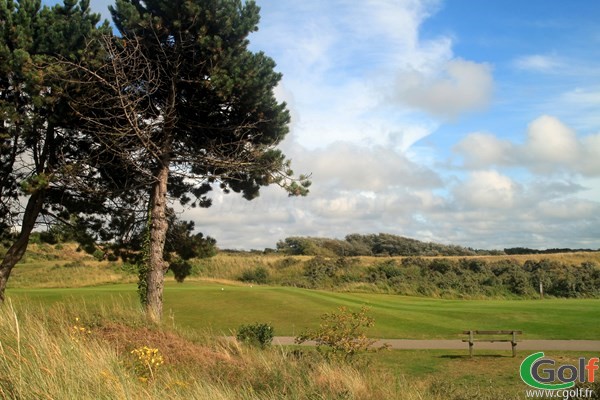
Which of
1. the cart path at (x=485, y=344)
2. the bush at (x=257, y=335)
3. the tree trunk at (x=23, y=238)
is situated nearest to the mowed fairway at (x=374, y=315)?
the cart path at (x=485, y=344)

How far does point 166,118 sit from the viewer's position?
15844 mm

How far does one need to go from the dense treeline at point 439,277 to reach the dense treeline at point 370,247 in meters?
30.5

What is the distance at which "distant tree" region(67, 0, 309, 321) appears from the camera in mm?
14633

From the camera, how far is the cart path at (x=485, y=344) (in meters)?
18.5

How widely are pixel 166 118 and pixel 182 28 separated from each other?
8.44 ft

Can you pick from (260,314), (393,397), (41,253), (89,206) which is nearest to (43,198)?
(89,206)

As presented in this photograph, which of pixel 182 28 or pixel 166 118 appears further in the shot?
pixel 166 118

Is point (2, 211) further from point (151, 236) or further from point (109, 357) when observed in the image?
point (109, 357)

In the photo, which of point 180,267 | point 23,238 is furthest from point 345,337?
point 23,238

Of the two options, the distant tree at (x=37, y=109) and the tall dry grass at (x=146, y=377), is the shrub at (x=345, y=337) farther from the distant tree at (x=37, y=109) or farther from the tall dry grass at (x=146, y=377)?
the distant tree at (x=37, y=109)

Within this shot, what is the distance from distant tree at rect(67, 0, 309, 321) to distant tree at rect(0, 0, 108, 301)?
0.83m

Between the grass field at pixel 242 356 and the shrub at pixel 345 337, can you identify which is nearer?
the grass field at pixel 242 356

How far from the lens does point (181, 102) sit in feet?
53.7

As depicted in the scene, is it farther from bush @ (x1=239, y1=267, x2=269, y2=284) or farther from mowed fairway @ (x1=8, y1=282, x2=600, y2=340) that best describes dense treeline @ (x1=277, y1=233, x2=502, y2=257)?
mowed fairway @ (x1=8, y1=282, x2=600, y2=340)
